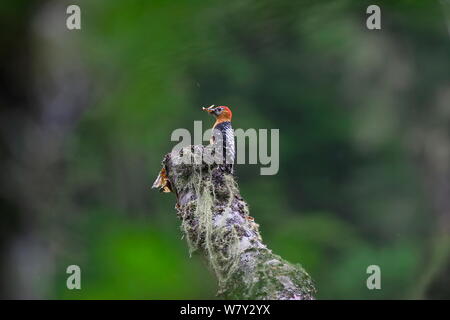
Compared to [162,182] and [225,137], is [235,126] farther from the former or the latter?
[162,182]

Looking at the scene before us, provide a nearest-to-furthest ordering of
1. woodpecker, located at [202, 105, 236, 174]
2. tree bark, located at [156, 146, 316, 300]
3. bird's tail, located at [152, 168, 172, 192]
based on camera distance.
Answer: tree bark, located at [156, 146, 316, 300] → woodpecker, located at [202, 105, 236, 174] → bird's tail, located at [152, 168, 172, 192]

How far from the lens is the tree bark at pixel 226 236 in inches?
130

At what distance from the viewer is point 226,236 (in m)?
3.78

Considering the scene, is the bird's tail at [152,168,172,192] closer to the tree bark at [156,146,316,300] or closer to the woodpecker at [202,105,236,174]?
the tree bark at [156,146,316,300]

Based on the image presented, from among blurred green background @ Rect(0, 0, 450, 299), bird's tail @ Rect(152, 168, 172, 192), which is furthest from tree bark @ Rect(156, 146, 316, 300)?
blurred green background @ Rect(0, 0, 450, 299)

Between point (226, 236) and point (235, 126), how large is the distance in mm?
10452

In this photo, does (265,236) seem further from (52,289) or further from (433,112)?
(52,289)

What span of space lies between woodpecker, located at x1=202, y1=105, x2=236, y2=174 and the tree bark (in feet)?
0.47

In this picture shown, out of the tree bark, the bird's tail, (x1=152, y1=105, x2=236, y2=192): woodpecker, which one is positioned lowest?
the tree bark

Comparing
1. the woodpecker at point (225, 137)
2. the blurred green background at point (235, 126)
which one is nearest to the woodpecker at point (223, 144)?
the woodpecker at point (225, 137)

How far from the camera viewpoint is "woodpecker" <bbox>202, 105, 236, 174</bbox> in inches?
177

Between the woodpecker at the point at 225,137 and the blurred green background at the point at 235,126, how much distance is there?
1.19 ft

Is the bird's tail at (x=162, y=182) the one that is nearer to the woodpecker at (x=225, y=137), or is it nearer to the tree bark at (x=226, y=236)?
the tree bark at (x=226, y=236)
